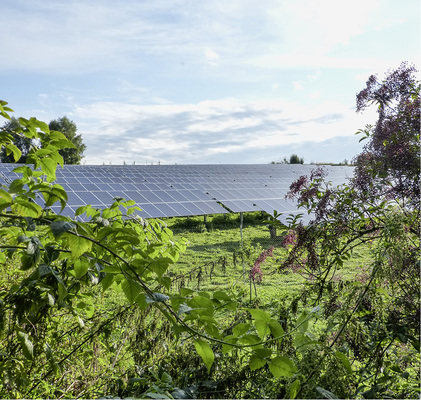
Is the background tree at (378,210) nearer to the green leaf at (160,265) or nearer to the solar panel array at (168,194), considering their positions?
the green leaf at (160,265)

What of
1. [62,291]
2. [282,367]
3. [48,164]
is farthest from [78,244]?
[282,367]

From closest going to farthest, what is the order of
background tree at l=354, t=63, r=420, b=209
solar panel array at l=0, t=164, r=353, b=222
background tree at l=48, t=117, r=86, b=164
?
background tree at l=354, t=63, r=420, b=209
solar panel array at l=0, t=164, r=353, b=222
background tree at l=48, t=117, r=86, b=164

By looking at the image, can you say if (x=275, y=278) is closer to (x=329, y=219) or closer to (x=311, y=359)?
(x=329, y=219)

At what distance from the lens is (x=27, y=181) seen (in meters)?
1.63

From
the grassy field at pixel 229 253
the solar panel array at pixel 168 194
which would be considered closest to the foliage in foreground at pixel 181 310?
the grassy field at pixel 229 253

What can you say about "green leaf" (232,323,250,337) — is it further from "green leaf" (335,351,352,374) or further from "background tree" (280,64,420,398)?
"background tree" (280,64,420,398)

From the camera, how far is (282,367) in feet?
3.78

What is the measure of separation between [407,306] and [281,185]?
48.2ft

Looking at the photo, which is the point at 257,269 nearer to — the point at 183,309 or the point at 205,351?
the point at 205,351

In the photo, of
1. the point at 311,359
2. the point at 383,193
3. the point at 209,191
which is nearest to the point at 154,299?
the point at 311,359

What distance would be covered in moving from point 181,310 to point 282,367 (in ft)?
1.17

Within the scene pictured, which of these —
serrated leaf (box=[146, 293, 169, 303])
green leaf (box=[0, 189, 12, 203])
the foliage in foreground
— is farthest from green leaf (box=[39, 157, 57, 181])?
serrated leaf (box=[146, 293, 169, 303])

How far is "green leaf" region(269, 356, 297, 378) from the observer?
3.75 ft

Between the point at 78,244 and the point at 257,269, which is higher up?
the point at 78,244
